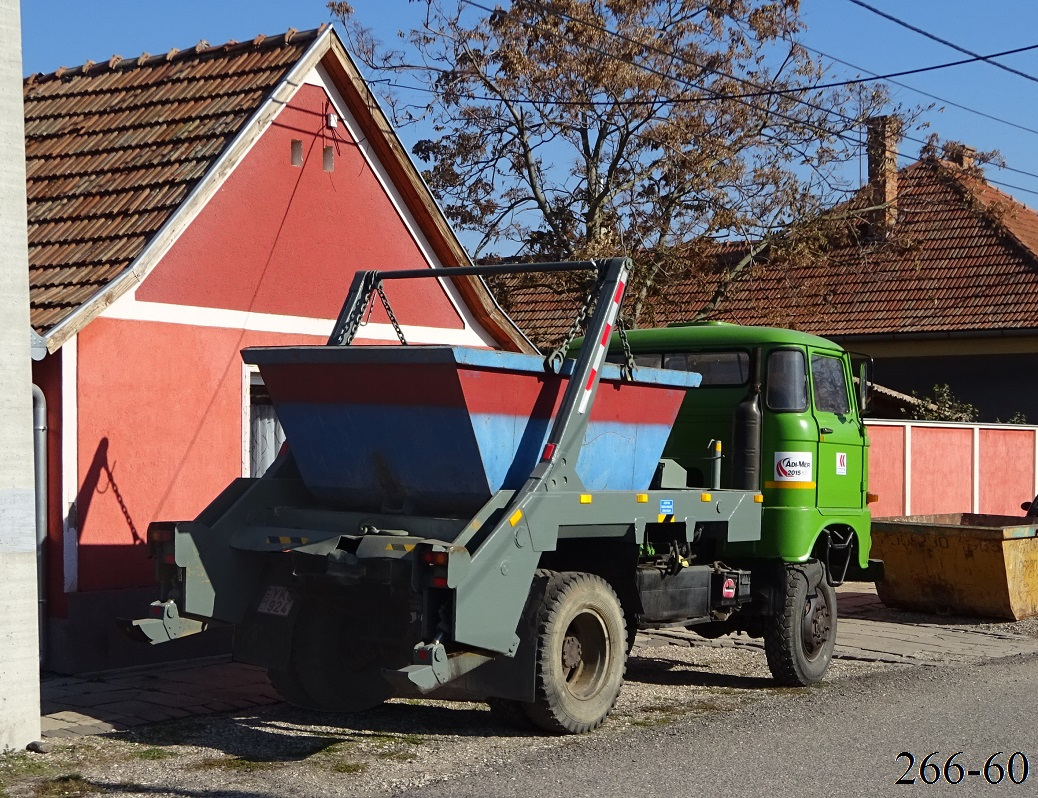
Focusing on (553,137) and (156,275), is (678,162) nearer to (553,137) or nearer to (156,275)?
(553,137)

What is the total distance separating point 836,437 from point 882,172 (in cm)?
1564

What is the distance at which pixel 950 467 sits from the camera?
21.2 m

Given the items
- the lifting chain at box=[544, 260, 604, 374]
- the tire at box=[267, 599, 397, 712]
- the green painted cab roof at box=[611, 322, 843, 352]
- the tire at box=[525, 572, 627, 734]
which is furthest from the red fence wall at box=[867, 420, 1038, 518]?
the tire at box=[267, 599, 397, 712]

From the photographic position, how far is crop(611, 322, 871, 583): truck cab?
33.1ft

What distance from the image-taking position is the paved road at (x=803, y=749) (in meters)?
6.94

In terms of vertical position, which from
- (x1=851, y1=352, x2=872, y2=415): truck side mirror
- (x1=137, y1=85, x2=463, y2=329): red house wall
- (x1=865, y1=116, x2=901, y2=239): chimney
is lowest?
(x1=851, y1=352, x2=872, y2=415): truck side mirror

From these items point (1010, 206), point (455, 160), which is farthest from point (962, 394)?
point (455, 160)

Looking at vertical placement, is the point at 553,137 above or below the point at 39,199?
above

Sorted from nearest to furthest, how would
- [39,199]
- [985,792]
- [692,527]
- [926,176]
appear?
1. [985,792]
2. [692,527]
3. [39,199]
4. [926,176]

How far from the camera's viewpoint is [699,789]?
690 centimetres

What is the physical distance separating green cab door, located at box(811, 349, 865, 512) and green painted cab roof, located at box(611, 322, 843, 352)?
189 mm

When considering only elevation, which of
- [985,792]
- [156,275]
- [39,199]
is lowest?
[985,792]

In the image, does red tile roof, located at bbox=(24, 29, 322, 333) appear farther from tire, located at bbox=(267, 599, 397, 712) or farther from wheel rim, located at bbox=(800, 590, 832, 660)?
wheel rim, located at bbox=(800, 590, 832, 660)

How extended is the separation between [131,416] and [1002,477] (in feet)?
52.8
